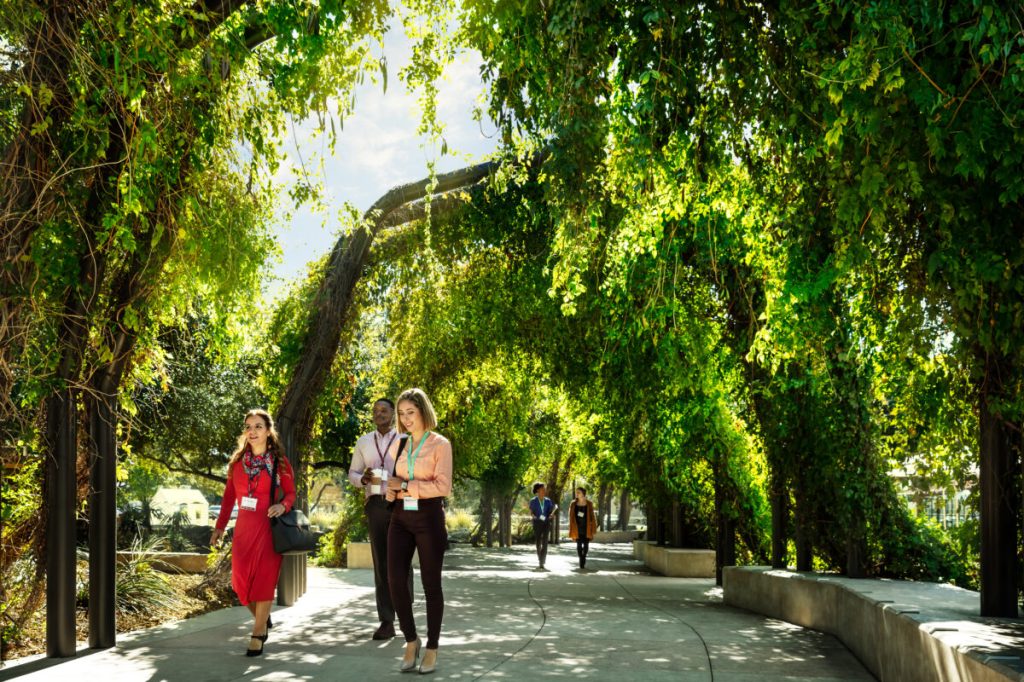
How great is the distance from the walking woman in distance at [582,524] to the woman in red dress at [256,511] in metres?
14.2

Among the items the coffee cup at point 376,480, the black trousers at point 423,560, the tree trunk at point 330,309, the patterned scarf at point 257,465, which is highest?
the tree trunk at point 330,309

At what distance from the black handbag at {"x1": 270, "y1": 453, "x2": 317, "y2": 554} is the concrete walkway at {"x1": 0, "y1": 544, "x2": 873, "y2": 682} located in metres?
0.86

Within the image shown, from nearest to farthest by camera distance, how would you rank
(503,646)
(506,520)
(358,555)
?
(503,646), (358,555), (506,520)

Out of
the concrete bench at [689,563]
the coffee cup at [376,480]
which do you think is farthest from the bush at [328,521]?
the concrete bench at [689,563]

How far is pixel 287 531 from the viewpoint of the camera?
827 centimetres

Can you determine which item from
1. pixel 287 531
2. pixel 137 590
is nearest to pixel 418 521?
pixel 287 531

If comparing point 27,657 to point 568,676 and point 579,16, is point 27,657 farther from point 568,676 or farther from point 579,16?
point 579,16

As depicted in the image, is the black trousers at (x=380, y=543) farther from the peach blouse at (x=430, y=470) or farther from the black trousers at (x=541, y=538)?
the black trousers at (x=541, y=538)

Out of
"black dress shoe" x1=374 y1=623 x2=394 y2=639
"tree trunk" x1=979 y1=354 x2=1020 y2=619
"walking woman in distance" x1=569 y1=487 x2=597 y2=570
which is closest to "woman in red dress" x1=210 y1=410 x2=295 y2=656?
"black dress shoe" x1=374 y1=623 x2=394 y2=639

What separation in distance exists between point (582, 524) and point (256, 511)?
1475 centimetres

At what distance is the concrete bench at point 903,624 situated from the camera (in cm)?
523

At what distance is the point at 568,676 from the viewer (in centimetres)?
717

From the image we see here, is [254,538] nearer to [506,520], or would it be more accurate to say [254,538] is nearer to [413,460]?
[413,460]

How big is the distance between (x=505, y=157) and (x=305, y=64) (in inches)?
60.3
